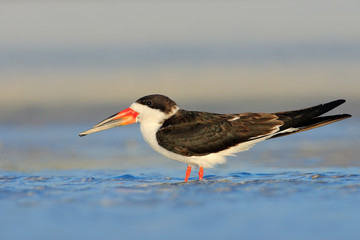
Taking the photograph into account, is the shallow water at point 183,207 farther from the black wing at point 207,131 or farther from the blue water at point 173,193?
the black wing at point 207,131

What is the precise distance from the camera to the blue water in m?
6.02

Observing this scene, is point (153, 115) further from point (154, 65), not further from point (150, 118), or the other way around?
point (154, 65)

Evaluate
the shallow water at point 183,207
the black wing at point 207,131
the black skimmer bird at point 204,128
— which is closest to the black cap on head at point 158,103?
the black skimmer bird at point 204,128

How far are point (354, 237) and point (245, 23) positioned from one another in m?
26.2

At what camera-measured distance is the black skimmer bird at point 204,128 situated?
8695 mm

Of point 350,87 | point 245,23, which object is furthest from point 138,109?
point 245,23

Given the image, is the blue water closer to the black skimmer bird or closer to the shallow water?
the shallow water

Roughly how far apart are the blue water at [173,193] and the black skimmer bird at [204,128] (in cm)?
33

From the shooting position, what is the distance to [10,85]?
18031mm

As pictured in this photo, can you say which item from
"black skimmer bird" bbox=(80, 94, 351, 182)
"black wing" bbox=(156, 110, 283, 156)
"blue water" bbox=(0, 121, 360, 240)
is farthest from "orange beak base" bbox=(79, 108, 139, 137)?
"blue water" bbox=(0, 121, 360, 240)

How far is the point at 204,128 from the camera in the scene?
8805 mm

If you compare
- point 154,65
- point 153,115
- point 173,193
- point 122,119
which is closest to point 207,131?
point 153,115

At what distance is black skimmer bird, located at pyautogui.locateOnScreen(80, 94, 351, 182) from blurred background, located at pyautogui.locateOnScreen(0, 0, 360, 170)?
161 cm

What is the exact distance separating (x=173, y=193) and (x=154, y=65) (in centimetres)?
1347
